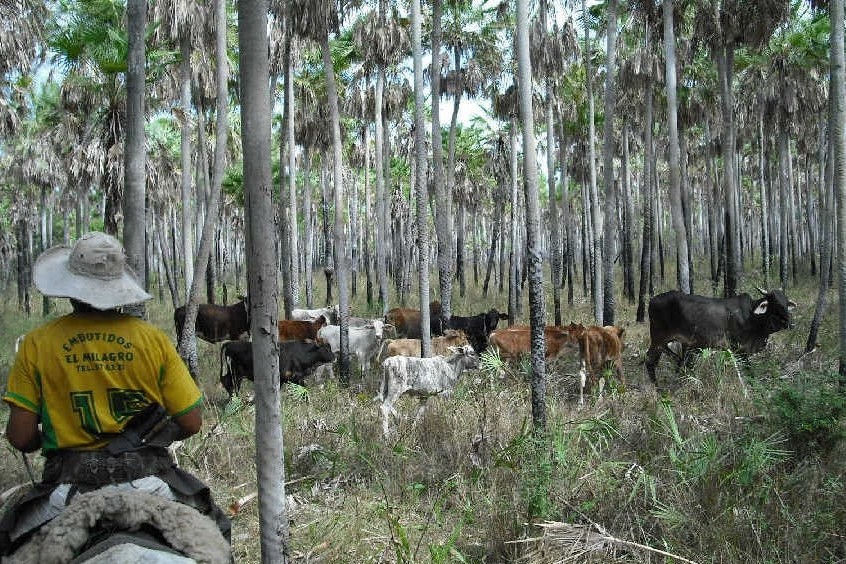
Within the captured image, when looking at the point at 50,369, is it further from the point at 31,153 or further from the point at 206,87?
the point at 31,153

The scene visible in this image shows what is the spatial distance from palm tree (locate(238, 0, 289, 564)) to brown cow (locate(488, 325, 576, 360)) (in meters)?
9.11

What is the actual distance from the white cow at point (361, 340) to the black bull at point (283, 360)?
74.2 inches

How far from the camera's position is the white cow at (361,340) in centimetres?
1440

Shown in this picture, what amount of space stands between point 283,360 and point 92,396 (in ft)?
27.9

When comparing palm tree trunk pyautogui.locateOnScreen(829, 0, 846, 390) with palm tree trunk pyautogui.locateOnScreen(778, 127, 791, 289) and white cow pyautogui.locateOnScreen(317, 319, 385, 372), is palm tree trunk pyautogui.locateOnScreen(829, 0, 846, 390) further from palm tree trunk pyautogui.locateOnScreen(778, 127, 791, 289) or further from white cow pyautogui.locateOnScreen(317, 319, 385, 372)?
palm tree trunk pyautogui.locateOnScreen(778, 127, 791, 289)

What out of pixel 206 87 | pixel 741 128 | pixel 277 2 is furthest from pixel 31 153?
pixel 741 128

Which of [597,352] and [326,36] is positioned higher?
[326,36]

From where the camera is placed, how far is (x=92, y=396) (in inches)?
116

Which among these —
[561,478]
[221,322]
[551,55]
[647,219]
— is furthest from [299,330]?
[647,219]

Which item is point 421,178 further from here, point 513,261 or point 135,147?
point 513,261

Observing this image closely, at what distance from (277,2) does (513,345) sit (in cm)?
846

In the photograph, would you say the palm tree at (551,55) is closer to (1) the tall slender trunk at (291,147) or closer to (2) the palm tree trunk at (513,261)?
(2) the palm tree trunk at (513,261)

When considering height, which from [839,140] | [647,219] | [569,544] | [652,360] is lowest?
[569,544]

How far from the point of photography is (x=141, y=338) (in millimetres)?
3031
